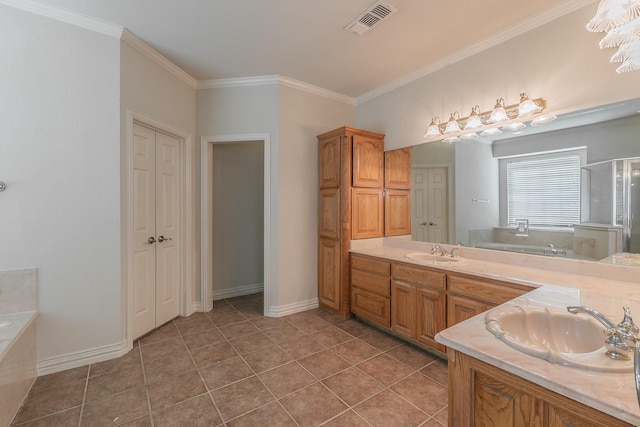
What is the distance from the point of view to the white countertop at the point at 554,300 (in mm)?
716

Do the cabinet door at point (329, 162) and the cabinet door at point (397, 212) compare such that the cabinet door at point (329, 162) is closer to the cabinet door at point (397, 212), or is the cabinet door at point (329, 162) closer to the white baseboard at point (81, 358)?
the cabinet door at point (397, 212)

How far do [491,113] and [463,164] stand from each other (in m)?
0.51

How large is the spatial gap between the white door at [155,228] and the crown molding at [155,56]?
0.67 meters

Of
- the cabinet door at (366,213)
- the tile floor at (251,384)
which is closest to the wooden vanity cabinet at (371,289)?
the tile floor at (251,384)

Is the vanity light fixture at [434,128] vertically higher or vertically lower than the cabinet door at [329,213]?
higher

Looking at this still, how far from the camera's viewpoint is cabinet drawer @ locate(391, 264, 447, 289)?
2.23 metres

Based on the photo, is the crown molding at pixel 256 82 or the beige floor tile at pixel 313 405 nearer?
the beige floor tile at pixel 313 405

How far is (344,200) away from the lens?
3.03 m

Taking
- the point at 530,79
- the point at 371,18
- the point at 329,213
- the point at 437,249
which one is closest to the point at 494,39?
the point at 530,79

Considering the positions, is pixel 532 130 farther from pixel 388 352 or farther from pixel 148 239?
pixel 148 239

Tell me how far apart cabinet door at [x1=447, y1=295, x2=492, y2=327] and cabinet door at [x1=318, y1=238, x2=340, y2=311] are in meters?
1.29

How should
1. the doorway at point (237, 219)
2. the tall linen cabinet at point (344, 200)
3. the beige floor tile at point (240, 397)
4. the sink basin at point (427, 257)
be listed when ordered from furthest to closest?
1. the doorway at point (237, 219)
2. the tall linen cabinet at point (344, 200)
3. the sink basin at point (427, 257)
4. the beige floor tile at point (240, 397)

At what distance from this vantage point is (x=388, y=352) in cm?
243

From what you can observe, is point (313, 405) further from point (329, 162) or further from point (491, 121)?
point (491, 121)
